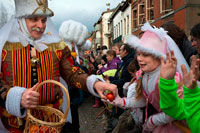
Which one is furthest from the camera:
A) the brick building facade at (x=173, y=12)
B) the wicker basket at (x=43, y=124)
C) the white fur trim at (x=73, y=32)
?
the brick building facade at (x=173, y=12)

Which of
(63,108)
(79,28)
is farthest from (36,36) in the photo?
(79,28)

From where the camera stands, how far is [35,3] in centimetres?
196

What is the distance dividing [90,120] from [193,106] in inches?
173

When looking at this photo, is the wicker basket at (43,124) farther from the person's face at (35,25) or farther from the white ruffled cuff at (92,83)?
the person's face at (35,25)

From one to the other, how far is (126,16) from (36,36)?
22459 millimetres

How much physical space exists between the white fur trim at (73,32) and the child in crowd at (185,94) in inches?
120

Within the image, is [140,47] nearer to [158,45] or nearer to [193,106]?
[158,45]

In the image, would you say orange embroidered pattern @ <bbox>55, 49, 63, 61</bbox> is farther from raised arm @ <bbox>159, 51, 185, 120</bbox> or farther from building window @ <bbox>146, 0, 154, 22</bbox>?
building window @ <bbox>146, 0, 154, 22</bbox>

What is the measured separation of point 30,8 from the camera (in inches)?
75.7

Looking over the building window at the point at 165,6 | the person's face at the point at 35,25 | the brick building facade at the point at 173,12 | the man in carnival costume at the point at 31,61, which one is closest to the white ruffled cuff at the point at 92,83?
the man in carnival costume at the point at 31,61

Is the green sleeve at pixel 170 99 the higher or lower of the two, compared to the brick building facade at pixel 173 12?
lower

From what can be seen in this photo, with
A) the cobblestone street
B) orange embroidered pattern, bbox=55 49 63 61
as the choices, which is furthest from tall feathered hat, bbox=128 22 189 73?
the cobblestone street

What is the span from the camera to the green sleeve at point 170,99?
5.48ft

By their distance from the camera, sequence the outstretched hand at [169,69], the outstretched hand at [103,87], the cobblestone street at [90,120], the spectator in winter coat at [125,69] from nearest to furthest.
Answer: the outstretched hand at [169,69] < the outstretched hand at [103,87] < the spectator in winter coat at [125,69] < the cobblestone street at [90,120]
